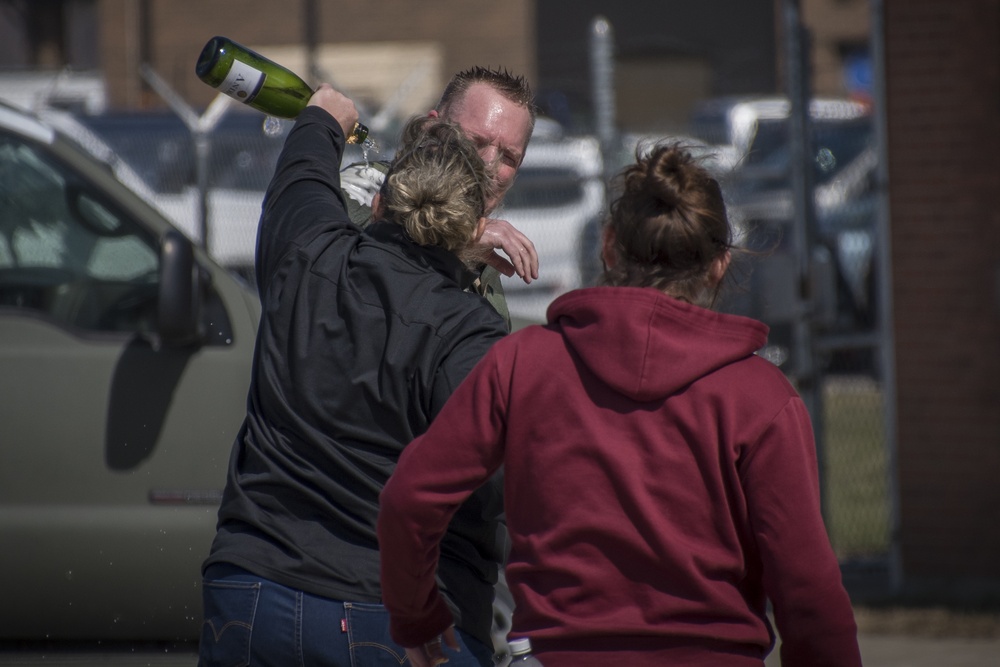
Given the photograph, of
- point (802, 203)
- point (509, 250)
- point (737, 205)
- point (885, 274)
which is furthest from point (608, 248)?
point (737, 205)

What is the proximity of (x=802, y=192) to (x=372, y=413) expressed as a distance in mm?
4122

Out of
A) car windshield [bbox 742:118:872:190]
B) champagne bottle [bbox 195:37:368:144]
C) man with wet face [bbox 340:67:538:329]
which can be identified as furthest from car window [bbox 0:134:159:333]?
car windshield [bbox 742:118:872:190]

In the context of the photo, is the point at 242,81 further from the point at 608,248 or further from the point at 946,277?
the point at 946,277


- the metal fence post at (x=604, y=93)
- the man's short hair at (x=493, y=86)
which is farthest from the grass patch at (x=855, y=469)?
the man's short hair at (x=493, y=86)

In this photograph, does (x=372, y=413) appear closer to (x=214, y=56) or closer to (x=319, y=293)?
(x=319, y=293)

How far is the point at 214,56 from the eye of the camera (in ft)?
9.67

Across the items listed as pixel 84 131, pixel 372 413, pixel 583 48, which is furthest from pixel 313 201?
pixel 583 48

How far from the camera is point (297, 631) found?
226cm

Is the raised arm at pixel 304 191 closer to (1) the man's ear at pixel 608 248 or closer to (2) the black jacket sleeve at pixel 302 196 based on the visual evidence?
(2) the black jacket sleeve at pixel 302 196

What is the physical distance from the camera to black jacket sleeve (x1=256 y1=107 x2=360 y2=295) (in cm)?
238

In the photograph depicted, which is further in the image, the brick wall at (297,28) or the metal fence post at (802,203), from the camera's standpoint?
the brick wall at (297,28)

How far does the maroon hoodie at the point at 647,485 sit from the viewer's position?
1963 millimetres

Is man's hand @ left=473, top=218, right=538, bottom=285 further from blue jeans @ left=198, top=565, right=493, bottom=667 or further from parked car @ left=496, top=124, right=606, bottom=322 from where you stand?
parked car @ left=496, top=124, right=606, bottom=322

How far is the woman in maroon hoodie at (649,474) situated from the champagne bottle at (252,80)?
41.8 inches
